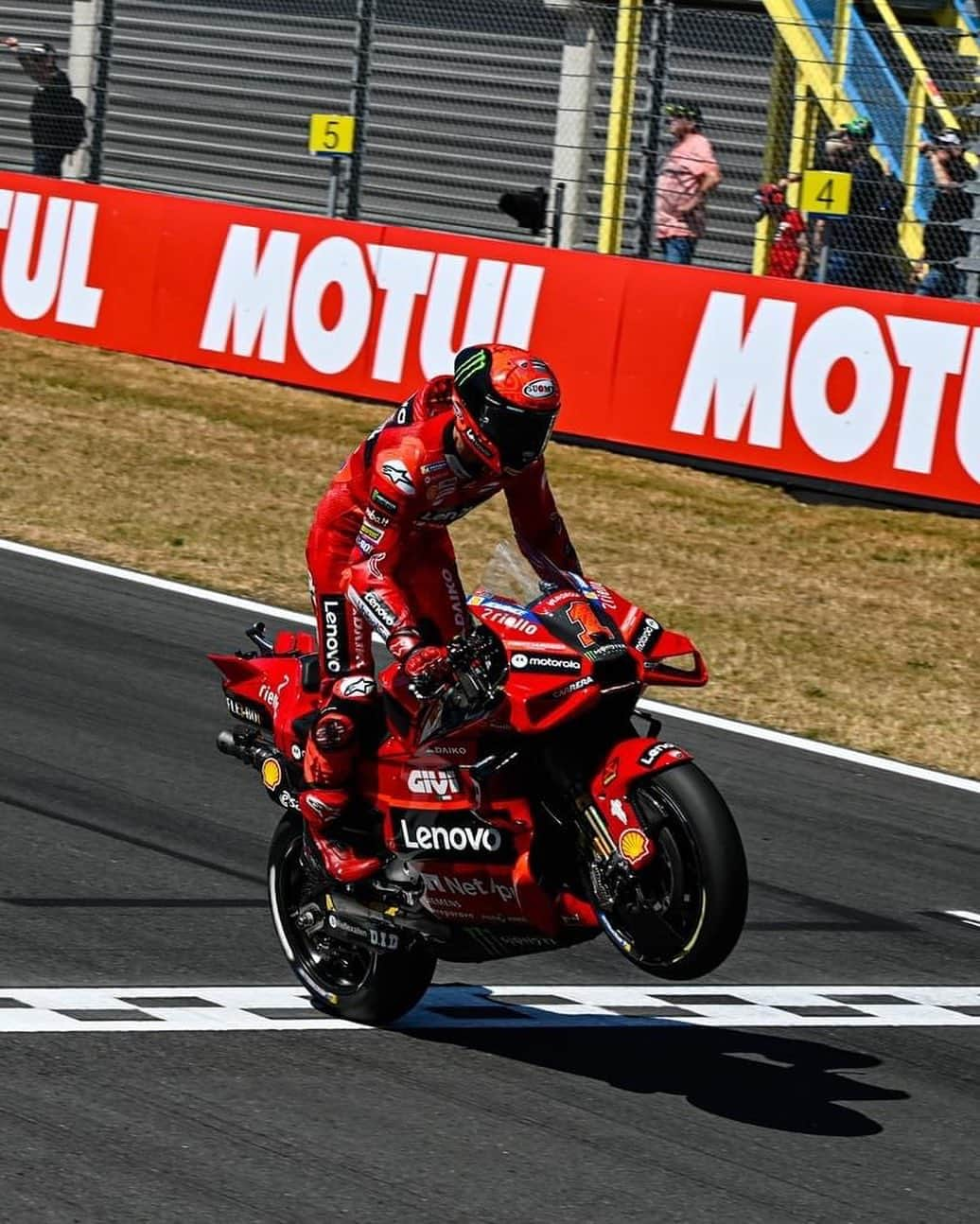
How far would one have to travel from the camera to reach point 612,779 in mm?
5641

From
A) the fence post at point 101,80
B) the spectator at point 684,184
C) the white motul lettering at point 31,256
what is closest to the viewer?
the spectator at point 684,184

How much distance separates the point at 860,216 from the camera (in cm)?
1523

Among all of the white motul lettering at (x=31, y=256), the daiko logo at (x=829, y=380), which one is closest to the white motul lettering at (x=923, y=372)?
the daiko logo at (x=829, y=380)

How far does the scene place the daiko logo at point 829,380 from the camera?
14.0 meters

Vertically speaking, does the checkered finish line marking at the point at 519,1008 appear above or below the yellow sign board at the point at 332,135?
below

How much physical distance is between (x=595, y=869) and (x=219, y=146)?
16294mm

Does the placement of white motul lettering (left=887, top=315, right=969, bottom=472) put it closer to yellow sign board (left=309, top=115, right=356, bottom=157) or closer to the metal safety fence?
the metal safety fence

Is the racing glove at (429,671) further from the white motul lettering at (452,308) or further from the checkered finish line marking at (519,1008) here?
the white motul lettering at (452,308)

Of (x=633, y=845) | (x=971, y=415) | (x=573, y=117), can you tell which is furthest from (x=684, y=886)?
(x=573, y=117)

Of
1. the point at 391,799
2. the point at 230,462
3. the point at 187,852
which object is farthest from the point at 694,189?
the point at 391,799

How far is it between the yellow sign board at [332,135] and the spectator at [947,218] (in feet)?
16.1

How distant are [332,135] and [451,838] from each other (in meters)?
12.8

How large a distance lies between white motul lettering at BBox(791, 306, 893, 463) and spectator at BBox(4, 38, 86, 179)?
26.9ft

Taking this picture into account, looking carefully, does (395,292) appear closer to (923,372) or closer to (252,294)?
(252,294)
